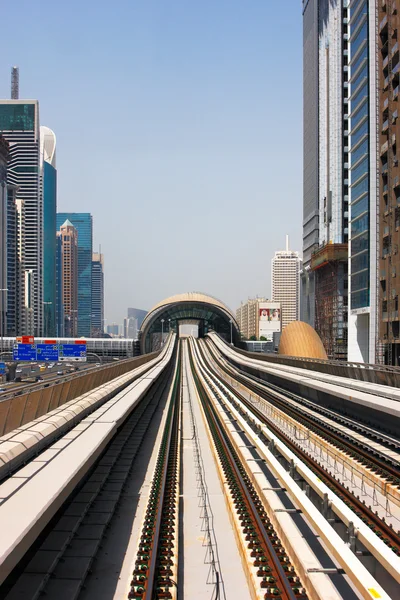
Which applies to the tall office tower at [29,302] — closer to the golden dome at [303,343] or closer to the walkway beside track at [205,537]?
the golden dome at [303,343]

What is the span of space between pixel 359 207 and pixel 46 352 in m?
31.4

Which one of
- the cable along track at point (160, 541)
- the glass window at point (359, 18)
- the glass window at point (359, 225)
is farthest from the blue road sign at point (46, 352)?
the glass window at point (359, 18)

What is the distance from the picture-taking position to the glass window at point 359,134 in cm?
5066

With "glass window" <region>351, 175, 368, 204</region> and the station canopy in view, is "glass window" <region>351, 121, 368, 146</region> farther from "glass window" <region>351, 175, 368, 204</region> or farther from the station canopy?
the station canopy

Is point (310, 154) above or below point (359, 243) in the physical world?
above

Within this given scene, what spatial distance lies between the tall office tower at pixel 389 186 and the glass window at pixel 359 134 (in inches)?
205

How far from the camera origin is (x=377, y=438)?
1972cm

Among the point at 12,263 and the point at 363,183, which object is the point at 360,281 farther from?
the point at 12,263

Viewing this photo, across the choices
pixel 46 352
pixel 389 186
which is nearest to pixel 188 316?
pixel 389 186

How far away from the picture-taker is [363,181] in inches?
2018

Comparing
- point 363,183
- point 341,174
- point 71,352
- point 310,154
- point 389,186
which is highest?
point 310,154

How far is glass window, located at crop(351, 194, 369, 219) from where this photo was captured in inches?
1984

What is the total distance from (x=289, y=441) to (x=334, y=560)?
34.0ft

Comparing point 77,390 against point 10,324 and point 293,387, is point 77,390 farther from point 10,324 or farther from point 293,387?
point 10,324
